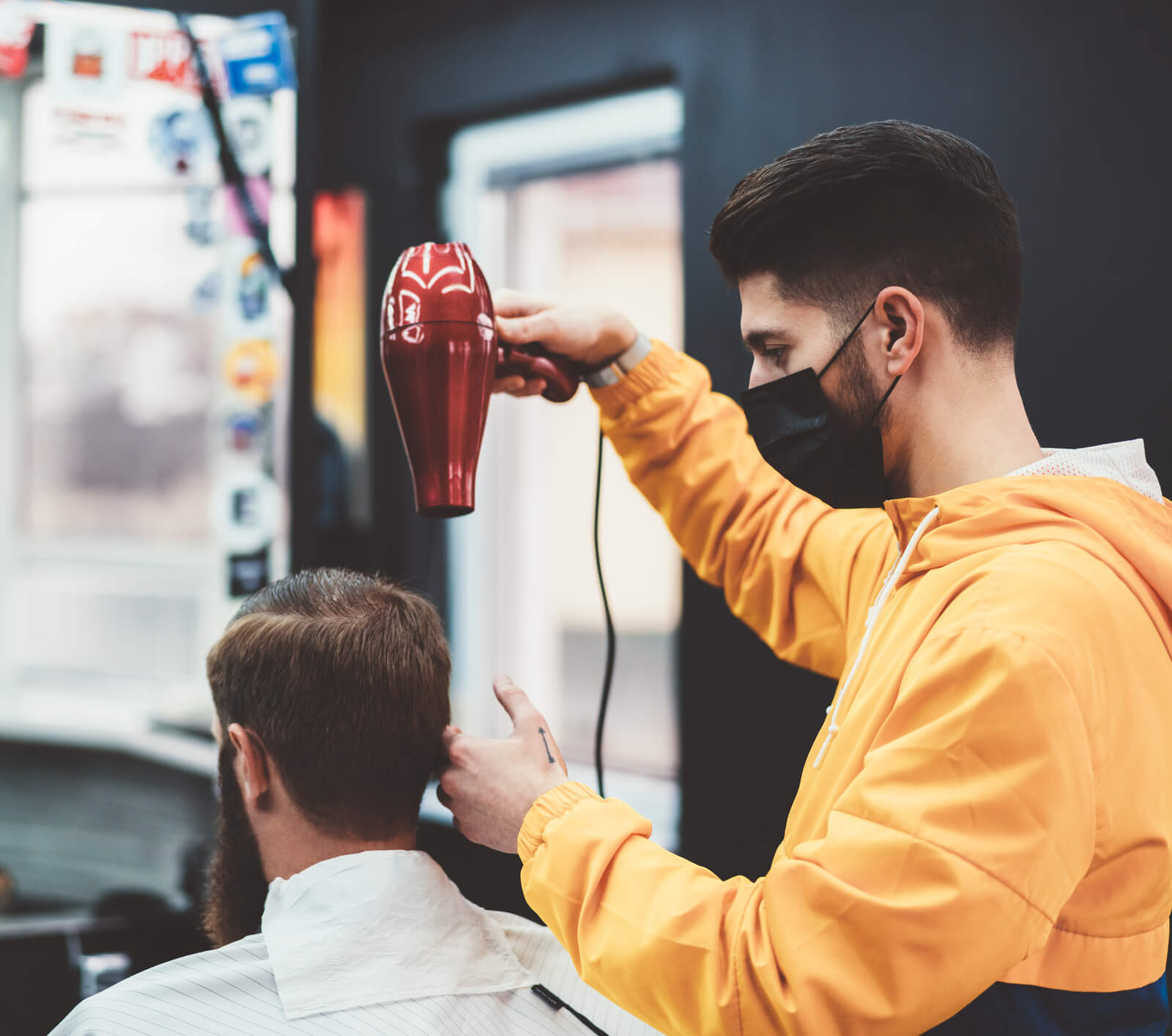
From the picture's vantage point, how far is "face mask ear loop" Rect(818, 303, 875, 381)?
3.84 ft

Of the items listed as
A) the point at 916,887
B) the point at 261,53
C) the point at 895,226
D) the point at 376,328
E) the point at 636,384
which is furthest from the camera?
the point at 376,328

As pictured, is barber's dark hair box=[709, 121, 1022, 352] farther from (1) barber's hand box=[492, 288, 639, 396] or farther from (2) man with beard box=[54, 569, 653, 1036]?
(2) man with beard box=[54, 569, 653, 1036]

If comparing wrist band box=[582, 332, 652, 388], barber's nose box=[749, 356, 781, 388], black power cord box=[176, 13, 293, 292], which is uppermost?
black power cord box=[176, 13, 293, 292]

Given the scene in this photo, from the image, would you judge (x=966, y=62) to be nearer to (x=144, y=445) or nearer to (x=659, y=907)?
(x=659, y=907)

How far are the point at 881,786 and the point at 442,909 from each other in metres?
0.62

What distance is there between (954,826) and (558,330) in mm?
960

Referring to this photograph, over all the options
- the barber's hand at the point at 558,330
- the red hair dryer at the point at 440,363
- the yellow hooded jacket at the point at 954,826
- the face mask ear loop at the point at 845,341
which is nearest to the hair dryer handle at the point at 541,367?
the barber's hand at the point at 558,330

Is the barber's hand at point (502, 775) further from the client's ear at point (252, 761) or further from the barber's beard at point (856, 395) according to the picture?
the barber's beard at point (856, 395)

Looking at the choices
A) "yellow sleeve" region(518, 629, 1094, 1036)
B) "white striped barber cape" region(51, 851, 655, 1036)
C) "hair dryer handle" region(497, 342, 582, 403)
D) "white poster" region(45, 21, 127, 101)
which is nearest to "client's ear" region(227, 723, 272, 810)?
"white striped barber cape" region(51, 851, 655, 1036)

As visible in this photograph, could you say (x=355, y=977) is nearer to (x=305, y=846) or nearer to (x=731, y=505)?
(x=305, y=846)

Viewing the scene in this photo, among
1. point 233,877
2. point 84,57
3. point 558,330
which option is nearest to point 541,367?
point 558,330

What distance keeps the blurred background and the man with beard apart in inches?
32.0

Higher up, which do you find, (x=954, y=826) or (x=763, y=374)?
(x=763, y=374)

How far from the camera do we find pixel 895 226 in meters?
1.16
